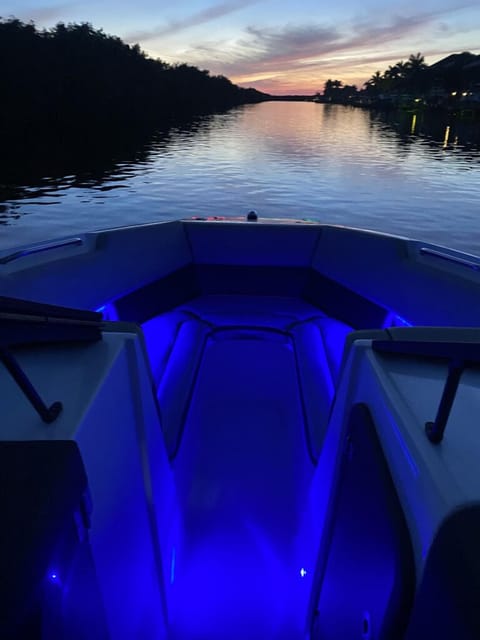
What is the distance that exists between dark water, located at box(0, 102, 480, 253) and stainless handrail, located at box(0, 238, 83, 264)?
9783mm

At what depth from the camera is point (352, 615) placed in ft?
4.29

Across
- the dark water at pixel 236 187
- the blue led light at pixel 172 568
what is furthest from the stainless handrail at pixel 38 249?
the dark water at pixel 236 187

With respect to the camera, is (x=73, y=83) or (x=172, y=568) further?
(x=73, y=83)

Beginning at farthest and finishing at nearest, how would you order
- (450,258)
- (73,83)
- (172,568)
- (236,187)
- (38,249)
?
(73,83), (236,187), (450,258), (38,249), (172,568)

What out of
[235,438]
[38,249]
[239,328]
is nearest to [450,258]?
[239,328]

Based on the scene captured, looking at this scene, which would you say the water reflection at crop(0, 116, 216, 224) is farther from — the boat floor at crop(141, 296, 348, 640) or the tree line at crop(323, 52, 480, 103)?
the tree line at crop(323, 52, 480, 103)

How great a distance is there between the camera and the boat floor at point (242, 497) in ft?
6.55

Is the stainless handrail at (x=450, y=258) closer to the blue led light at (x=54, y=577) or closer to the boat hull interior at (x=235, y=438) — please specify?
the boat hull interior at (x=235, y=438)

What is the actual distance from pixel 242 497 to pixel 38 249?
2197 mm

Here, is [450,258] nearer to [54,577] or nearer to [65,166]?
[54,577]

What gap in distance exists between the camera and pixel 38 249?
A: 3254 mm

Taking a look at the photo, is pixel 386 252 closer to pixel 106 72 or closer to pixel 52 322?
pixel 52 322

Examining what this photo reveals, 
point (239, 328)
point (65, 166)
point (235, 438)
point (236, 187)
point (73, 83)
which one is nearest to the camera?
point (235, 438)

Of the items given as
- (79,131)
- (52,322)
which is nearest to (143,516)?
(52,322)
